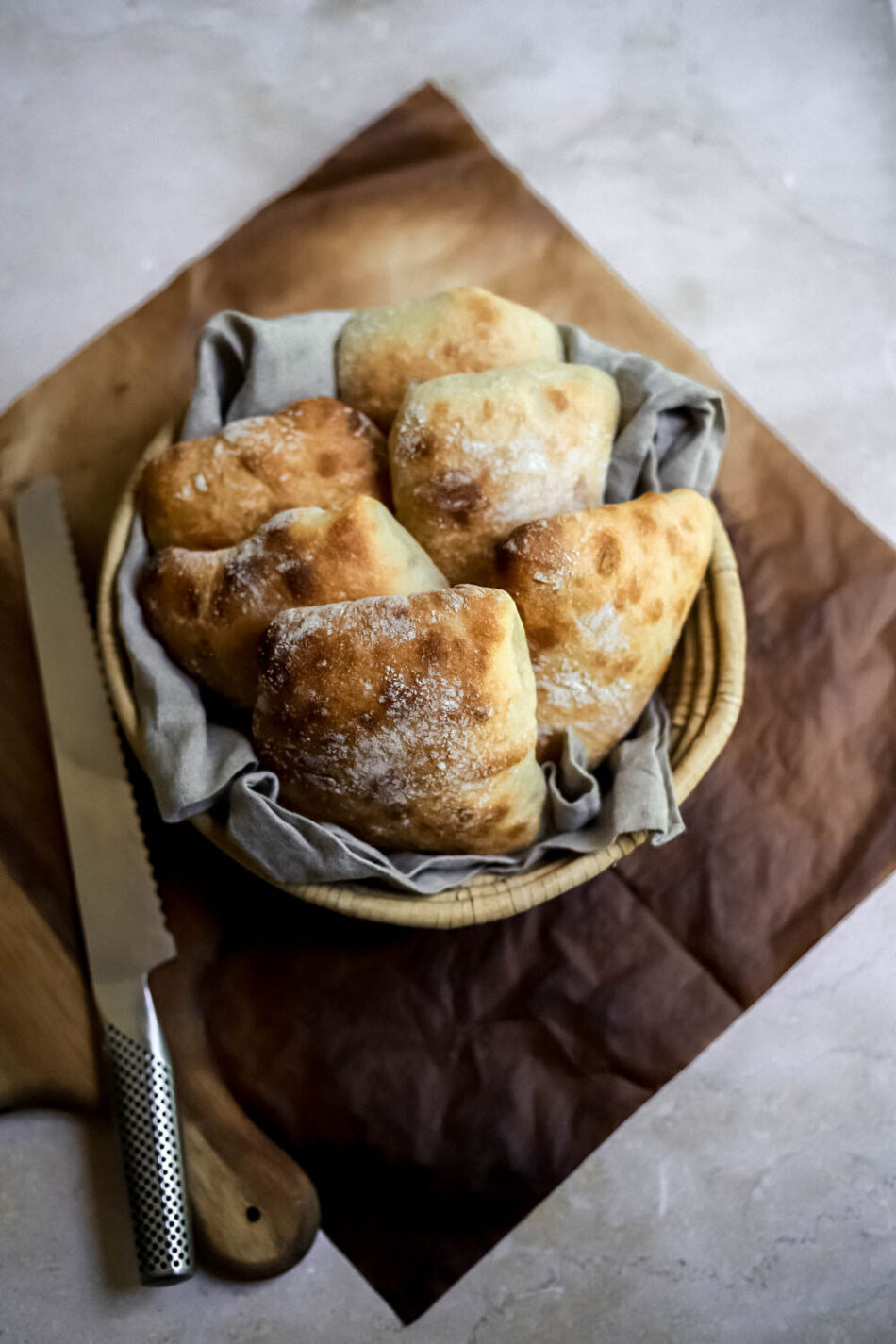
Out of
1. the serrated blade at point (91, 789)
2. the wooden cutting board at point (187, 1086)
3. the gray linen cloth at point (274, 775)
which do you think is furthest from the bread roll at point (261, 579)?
the wooden cutting board at point (187, 1086)

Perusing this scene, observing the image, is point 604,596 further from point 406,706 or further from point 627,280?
point 627,280

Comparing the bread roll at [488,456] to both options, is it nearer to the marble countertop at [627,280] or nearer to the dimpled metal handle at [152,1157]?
the marble countertop at [627,280]

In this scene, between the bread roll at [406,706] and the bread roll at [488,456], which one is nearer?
the bread roll at [406,706]

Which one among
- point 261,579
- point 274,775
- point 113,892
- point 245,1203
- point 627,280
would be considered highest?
point 627,280

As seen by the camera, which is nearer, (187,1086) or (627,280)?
(187,1086)

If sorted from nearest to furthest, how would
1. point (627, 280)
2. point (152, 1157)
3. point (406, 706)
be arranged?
point (406, 706), point (152, 1157), point (627, 280)

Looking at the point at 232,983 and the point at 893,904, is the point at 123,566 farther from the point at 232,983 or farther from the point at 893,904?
the point at 893,904

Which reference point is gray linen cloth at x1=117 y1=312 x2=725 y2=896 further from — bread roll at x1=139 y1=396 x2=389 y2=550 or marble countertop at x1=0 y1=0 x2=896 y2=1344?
marble countertop at x1=0 y1=0 x2=896 y2=1344

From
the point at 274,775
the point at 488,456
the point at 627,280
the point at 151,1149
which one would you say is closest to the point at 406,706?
the point at 274,775
